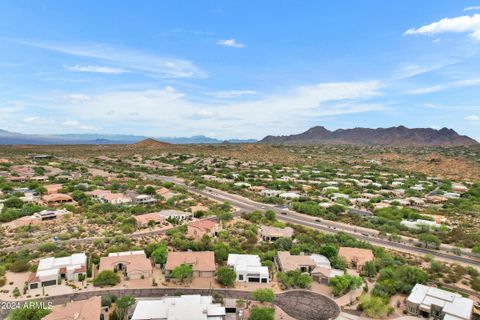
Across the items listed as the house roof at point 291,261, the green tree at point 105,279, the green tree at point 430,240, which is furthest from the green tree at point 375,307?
the green tree at point 105,279

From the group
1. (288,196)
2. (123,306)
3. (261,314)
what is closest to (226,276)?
(261,314)

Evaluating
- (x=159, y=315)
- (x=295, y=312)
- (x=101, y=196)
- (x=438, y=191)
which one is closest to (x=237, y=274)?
(x=295, y=312)

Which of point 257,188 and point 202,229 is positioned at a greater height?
point 257,188

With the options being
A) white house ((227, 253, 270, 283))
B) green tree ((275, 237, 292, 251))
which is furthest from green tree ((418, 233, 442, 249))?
white house ((227, 253, 270, 283))

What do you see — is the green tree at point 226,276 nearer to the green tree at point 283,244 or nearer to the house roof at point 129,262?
the house roof at point 129,262

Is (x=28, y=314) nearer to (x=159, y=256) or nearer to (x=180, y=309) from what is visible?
(x=180, y=309)

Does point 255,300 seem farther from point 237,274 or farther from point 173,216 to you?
point 173,216
